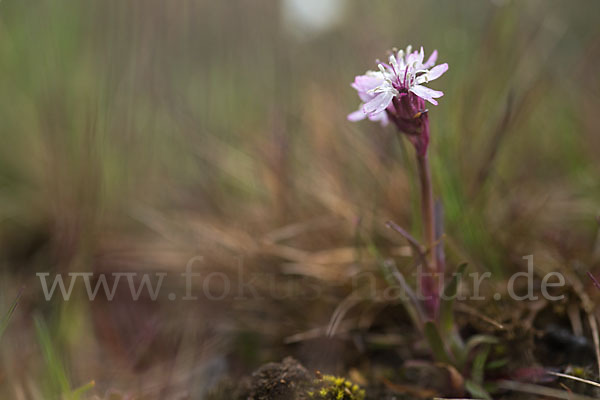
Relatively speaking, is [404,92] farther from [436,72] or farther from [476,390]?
[476,390]

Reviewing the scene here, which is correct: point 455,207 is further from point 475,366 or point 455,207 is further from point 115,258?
point 115,258

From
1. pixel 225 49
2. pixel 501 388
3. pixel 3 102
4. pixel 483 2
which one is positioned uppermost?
pixel 483 2

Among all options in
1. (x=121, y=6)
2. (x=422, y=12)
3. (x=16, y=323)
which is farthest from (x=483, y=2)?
(x=16, y=323)

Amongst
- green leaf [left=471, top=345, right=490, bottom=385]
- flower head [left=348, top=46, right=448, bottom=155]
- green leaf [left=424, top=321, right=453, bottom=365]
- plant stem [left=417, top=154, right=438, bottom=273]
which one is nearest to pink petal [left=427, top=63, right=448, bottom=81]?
flower head [left=348, top=46, right=448, bottom=155]

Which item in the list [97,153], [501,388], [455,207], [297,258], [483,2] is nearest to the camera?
[501,388]

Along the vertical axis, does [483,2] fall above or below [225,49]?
above

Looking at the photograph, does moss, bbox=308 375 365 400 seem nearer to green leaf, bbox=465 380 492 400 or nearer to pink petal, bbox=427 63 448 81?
green leaf, bbox=465 380 492 400

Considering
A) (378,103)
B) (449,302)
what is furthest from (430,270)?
(378,103)
